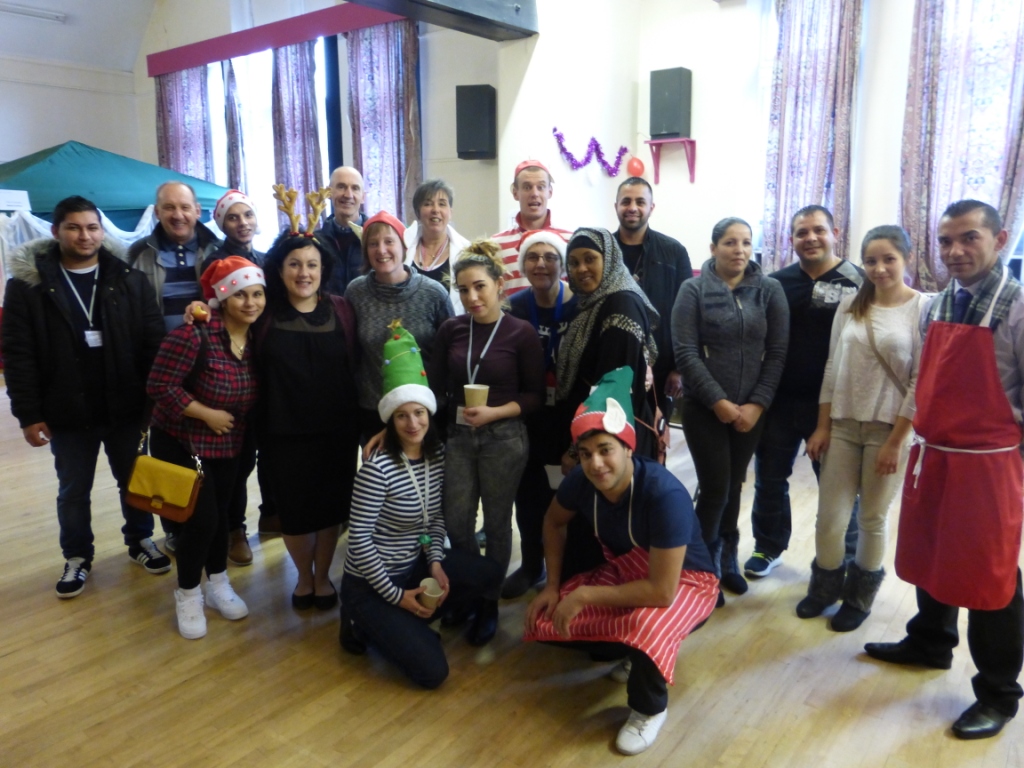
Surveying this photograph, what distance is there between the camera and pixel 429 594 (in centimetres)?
237

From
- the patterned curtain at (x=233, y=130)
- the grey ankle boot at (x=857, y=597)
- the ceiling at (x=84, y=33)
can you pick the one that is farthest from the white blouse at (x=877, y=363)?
the ceiling at (x=84, y=33)

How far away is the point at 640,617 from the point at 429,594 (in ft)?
2.25

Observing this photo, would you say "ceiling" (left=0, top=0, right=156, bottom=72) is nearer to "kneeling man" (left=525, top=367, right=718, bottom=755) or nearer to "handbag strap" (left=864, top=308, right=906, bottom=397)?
"kneeling man" (left=525, top=367, right=718, bottom=755)

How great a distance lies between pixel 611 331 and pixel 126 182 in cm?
725

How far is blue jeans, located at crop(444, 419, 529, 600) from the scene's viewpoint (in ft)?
8.14

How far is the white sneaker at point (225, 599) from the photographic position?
2.74 metres

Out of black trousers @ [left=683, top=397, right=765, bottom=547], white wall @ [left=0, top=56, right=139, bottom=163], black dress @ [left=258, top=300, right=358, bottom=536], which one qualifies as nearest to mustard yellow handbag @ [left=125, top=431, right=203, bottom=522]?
black dress @ [left=258, top=300, right=358, bottom=536]

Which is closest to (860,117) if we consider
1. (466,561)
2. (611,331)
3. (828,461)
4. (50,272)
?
(828,461)

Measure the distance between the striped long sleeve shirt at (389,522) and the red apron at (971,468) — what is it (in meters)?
1.47

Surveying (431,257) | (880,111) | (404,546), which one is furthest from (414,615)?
(880,111)

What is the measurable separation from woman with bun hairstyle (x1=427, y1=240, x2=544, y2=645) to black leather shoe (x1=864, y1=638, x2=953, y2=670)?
1.26 meters

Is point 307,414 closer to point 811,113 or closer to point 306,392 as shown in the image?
point 306,392

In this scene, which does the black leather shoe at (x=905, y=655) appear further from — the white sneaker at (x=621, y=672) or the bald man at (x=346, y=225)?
the bald man at (x=346, y=225)

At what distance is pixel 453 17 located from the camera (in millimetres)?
4941
